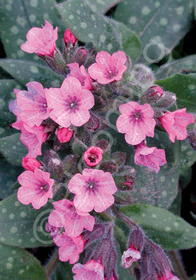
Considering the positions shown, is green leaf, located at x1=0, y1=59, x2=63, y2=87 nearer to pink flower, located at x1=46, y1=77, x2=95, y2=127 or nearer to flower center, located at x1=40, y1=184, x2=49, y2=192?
pink flower, located at x1=46, y1=77, x2=95, y2=127

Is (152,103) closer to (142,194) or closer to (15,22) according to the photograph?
(142,194)

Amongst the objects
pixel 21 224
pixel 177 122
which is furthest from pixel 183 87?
pixel 21 224

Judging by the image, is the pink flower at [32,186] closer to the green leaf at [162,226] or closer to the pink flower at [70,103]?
the pink flower at [70,103]

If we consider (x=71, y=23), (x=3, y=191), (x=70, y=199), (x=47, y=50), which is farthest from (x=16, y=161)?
(x=71, y=23)

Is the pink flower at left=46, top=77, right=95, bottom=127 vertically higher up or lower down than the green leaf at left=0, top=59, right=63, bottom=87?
higher up

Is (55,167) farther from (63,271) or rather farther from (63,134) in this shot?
(63,271)

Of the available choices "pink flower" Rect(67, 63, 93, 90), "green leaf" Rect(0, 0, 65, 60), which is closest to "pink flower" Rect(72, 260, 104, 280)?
"pink flower" Rect(67, 63, 93, 90)
